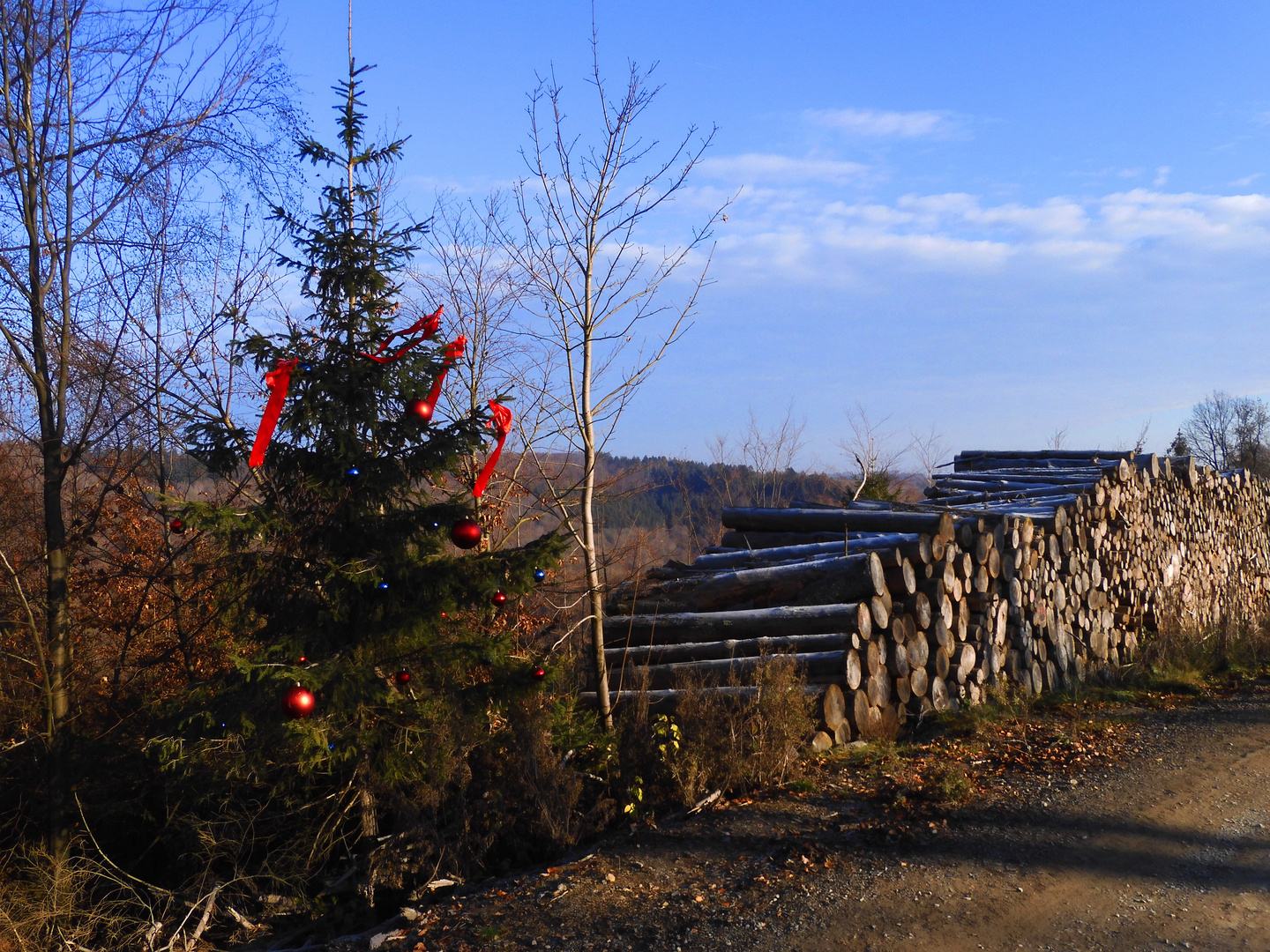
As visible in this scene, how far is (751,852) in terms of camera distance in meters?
5.01

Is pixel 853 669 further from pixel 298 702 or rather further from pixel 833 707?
pixel 298 702

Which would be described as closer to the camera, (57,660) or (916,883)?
(916,883)

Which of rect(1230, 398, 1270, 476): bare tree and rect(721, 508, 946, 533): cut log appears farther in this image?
rect(1230, 398, 1270, 476): bare tree

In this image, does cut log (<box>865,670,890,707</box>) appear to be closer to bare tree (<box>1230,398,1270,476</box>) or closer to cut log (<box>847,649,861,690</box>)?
cut log (<box>847,649,861,690</box>)

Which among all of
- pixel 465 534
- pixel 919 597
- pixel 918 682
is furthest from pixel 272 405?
pixel 918 682

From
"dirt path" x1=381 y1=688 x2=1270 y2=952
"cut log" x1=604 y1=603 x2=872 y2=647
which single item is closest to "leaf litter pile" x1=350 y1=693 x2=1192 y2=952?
"dirt path" x1=381 y1=688 x2=1270 y2=952

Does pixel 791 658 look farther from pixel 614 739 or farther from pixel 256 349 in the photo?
pixel 256 349

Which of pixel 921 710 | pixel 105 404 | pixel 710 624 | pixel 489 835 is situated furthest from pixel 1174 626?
pixel 105 404

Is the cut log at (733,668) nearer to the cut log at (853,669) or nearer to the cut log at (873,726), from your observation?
the cut log at (853,669)

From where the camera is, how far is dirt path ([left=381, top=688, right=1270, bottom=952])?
A: 412cm

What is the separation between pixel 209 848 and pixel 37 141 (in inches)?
172

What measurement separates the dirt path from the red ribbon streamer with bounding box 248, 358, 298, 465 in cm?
243

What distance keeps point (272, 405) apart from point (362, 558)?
0.98 m

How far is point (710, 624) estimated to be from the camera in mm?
7875
